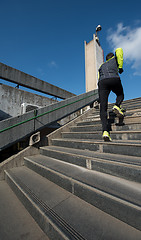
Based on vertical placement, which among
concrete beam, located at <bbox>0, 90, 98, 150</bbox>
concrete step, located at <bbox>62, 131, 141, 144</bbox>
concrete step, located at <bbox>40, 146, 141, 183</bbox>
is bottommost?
concrete step, located at <bbox>40, 146, 141, 183</bbox>

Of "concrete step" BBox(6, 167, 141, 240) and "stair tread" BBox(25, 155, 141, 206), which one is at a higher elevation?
"stair tread" BBox(25, 155, 141, 206)

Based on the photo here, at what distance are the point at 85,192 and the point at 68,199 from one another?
0.81 ft

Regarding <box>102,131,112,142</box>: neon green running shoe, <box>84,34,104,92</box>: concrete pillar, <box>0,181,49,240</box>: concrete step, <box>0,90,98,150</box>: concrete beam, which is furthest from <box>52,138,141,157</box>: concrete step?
<box>84,34,104,92</box>: concrete pillar

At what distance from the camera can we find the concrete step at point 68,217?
82cm

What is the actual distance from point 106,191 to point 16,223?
3.51 ft

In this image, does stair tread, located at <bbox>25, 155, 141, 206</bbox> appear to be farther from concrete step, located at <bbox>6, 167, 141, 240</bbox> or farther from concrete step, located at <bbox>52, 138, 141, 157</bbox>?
concrete step, located at <bbox>52, 138, 141, 157</bbox>

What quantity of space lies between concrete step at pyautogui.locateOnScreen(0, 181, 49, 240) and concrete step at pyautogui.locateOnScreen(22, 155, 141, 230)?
20.5 inches

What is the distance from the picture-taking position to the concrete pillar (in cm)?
1085

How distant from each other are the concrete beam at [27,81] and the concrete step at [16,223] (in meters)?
5.94

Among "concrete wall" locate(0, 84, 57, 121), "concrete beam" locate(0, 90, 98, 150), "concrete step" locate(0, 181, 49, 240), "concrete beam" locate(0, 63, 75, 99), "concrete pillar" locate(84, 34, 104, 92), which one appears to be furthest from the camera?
"concrete pillar" locate(84, 34, 104, 92)

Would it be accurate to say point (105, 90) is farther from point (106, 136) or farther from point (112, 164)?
point (112, 164)

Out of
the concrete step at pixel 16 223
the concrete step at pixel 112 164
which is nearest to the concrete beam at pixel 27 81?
the concrete step at pixel 112 164

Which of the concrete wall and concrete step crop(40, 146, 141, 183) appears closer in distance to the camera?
concrete step crop(40, 146, 141, 183)

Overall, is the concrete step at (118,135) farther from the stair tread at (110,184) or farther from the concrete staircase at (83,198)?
the stair tread at (110,184)
